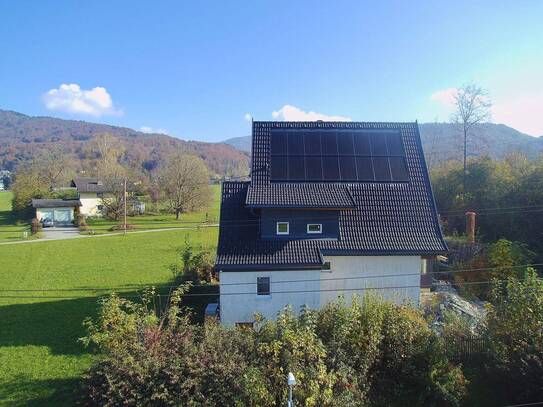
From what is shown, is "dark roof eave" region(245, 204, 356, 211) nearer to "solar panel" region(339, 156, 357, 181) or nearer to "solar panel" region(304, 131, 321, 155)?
"solar panel" region(339, 156, 357, 181)

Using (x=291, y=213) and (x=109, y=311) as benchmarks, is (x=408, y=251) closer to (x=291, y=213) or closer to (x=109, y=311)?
(x=291, y=213)

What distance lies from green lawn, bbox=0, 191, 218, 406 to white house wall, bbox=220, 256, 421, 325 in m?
5.65

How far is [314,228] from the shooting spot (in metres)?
15.6

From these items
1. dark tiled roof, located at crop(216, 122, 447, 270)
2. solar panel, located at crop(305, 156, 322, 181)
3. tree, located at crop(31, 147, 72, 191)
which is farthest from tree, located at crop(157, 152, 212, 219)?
solar panel, located at crop(305, 156, 322, 181)

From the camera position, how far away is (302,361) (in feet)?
32.0

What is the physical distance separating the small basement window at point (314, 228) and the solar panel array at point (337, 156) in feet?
8.31

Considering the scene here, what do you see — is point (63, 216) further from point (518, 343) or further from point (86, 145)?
point (86, 145)

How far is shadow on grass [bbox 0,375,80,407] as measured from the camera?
1087cm

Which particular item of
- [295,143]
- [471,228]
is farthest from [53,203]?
[471,228]

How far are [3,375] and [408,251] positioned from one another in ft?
50.3

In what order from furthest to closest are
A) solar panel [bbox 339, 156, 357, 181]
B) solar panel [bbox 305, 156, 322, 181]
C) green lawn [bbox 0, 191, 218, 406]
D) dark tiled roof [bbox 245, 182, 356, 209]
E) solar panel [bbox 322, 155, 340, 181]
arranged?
solar panel [bbox 339, 156, 357, 181]
solar panel [bbox 322, 155, 340, 181]
solar panel [bbox 305, 156, 322, 181]
dark tiled roof [bbox 245, 182, 356, 209]
green lawn [bbox 0, 191, 218, 406]

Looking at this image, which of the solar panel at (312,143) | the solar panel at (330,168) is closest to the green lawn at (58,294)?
the solar panel at (330,168)

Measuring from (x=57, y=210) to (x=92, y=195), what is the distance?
20.5ft

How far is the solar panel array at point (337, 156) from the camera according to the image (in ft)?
57.1
